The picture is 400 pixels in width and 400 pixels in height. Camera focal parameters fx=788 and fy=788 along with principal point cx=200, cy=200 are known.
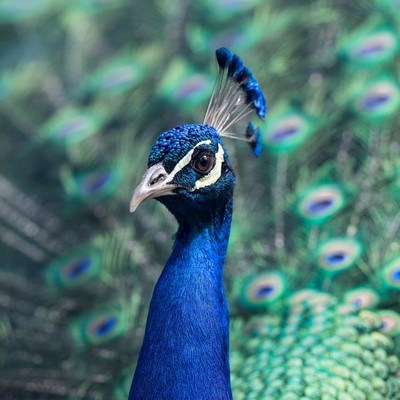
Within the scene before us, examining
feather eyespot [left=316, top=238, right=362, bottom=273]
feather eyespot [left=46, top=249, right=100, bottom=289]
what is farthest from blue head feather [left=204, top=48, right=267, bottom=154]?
feather eyespot [left=46, top=249, right=100, bottom=289]

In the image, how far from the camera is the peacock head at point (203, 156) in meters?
1.05

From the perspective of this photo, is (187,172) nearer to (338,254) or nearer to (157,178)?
(157,178)

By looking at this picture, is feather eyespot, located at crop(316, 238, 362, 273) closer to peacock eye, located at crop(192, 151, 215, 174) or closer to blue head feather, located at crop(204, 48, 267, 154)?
blue head feather, located at crop(204, 48, 267, 154)

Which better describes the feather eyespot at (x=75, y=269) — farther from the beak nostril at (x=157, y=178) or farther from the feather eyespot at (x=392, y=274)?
the beak nostril at (x=157, y=178)

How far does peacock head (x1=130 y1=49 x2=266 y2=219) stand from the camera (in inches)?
41.3

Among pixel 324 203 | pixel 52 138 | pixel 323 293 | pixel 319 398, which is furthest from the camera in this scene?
pixel 52 138

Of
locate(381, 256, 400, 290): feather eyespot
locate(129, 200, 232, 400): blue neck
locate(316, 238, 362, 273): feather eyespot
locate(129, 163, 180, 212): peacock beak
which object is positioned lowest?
locate(129, 200, 232, 400): blue neck

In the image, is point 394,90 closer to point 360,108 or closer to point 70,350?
point 360,108

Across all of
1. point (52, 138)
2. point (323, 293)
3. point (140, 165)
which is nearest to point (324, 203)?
point (323, 293)

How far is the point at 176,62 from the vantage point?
2066mm

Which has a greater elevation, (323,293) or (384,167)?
(384,167)

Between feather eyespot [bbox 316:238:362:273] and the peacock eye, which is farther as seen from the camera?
feather eyespot [bbox 316:238:362:273]

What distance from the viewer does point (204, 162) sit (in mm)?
1089

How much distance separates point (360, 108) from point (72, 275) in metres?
Result: 0.76
